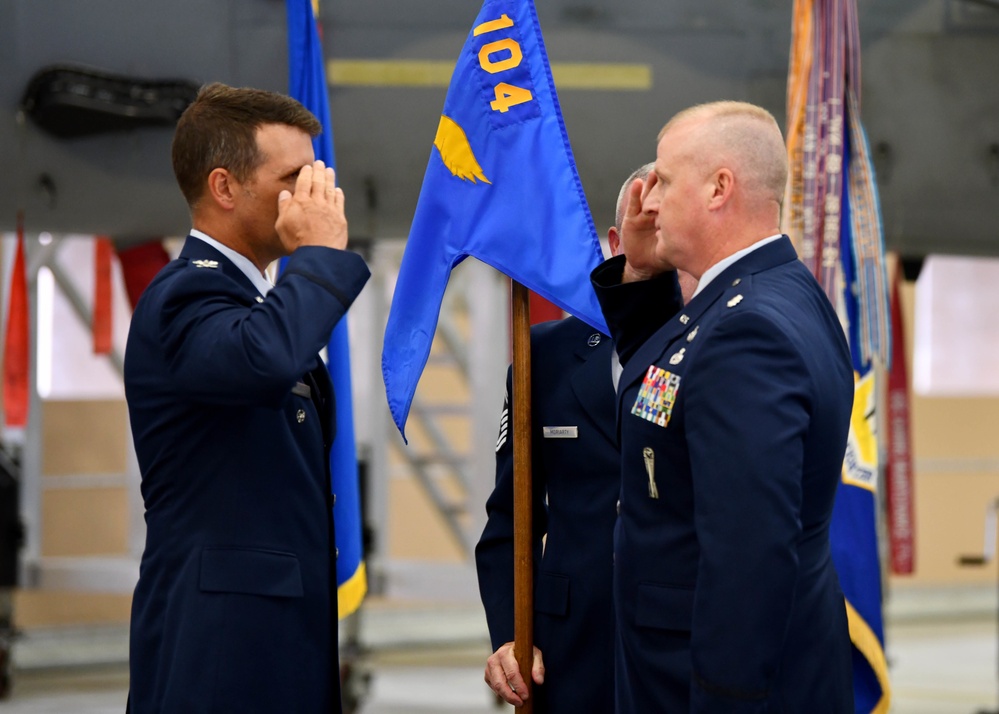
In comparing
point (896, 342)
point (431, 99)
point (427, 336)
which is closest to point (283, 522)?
point (427, 336)

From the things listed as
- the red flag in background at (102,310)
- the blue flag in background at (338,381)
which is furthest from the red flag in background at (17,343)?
the blue flag in background at (338,381)

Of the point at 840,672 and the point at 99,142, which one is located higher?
the point at 99,142

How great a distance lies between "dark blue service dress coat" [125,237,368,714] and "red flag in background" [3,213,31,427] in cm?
190

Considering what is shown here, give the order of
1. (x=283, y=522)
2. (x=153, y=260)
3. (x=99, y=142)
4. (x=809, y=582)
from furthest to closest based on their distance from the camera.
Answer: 1. (x=153, y=260)
2. (x=99, y=142)
3. (x=283, y=522)
4. (x=809, y=582)

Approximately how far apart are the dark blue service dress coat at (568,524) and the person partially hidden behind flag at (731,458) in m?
0.28

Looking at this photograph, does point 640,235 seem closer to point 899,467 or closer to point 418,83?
point 418,83

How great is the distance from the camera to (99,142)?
3.25 metres

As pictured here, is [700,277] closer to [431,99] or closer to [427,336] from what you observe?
[427,336]

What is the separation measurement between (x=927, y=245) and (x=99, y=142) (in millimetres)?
2610

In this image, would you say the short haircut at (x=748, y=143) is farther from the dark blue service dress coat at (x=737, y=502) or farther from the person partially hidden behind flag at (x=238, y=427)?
the person partially hidden behind flag at (x=238, y=427)

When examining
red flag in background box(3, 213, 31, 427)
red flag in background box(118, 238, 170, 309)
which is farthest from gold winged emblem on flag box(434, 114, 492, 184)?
red flag in background box(118, 238, 170, 309)

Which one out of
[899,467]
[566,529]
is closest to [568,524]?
[566,529]

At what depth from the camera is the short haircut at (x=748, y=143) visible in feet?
4.56

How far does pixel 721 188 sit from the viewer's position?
1.39 metres
